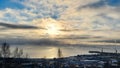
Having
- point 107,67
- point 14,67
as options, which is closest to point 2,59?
point 14,67

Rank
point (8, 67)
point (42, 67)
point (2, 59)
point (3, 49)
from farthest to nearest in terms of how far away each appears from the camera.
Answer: point (42, 67) → point (2, 59) → point (3, 49) → point (8, 67)

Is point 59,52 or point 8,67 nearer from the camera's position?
point 8,67

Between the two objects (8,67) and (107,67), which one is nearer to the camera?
(8,67)

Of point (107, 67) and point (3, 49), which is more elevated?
point (3, 49)

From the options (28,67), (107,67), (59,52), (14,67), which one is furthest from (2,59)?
(107,67)

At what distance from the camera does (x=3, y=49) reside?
10250cm

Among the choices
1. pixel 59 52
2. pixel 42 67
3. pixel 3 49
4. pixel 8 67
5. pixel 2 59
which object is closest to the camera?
pixel 8 67

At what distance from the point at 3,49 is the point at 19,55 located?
1117 inches

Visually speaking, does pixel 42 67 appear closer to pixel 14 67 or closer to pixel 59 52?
pixel 59 52

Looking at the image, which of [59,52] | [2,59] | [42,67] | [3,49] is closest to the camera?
[3,49]

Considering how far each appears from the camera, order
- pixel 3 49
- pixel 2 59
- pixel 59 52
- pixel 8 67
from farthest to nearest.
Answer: pixel 59 52 < pixel 2 59 < pixel 3 49 < pixel 8 67

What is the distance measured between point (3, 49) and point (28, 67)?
60.1 feet

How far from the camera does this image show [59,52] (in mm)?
133750

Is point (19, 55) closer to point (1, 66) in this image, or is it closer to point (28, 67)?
point (28, 67)
